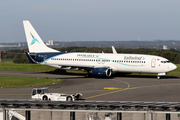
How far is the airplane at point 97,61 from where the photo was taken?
5641 cm

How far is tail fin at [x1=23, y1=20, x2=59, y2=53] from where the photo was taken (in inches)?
2702

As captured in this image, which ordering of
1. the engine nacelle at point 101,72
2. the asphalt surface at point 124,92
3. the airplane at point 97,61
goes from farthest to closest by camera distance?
the engine nacelle at point 101,72
the airplane at point 97,61
the asphalt surface at point 124,92

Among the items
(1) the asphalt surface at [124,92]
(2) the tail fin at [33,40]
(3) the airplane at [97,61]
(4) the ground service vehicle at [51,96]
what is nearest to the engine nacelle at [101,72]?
(3) the airplane at [97,61]

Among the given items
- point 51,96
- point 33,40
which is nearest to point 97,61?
point 33,40

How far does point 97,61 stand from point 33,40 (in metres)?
17.8

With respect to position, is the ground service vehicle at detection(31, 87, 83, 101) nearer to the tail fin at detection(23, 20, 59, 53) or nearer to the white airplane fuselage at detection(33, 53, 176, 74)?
the white airplane fuselage at detection(33, 53, 176, 74)

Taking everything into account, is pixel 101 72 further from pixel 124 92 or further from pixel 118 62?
pixel 124 92

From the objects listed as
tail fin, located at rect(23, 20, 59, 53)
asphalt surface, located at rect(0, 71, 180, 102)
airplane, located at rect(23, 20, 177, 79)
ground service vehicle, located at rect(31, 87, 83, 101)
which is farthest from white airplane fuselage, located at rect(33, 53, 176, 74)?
ground service vehicle, located at rect(31, 87, 83, 101)

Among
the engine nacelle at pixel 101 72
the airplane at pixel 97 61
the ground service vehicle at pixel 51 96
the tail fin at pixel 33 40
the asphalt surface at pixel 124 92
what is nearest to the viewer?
the ground service vehicle at pixel 51 96

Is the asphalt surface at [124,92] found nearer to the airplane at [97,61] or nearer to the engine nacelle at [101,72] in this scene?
the airplane at [97,61]

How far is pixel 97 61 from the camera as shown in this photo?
61.1 m

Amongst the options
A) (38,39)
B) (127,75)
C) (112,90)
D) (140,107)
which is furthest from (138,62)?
(140,107)

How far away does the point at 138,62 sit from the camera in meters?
57.1

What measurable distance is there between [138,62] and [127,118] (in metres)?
41.6
